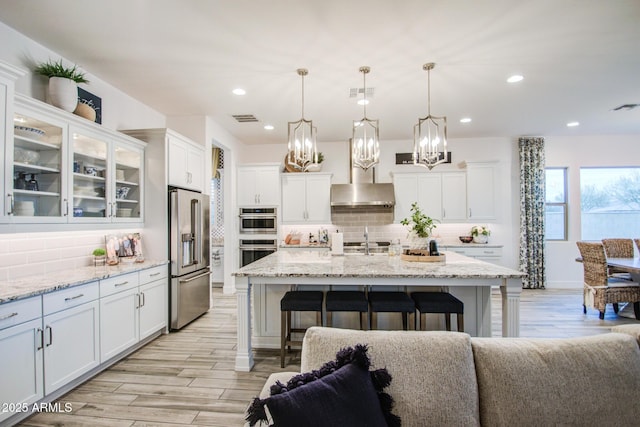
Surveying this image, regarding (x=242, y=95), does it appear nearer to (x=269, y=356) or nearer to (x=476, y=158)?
(x=269, y=356)

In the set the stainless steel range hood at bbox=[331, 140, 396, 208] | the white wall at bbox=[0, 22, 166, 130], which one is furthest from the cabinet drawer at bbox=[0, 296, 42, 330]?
the stainless steel range hood at bbox=[331, 140, 396, 208]

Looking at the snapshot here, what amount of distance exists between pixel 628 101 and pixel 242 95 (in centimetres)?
Result: 524

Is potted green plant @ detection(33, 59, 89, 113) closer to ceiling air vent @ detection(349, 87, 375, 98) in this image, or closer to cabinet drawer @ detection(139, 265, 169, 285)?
cabinet drawer @ detection(139, 265, 169, 285)

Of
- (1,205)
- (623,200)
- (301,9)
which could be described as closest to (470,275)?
(301,9)

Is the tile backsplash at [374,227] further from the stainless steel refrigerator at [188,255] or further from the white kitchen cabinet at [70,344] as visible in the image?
the white kitchen cabinet at [70,344]

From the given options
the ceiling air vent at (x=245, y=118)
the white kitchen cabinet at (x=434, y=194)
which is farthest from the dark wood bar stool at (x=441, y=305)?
the ceiling air vent at (x=245, y=118)

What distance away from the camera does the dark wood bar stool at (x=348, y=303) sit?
2.59m

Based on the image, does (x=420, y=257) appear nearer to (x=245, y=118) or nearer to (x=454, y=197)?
(x=454, y=197)

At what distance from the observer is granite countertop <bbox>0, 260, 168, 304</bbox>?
2.00 meters

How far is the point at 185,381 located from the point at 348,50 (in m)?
3.31

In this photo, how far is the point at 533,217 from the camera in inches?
226

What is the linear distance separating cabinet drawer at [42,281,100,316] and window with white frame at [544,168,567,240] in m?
7.30

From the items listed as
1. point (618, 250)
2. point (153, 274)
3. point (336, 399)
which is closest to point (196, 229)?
point (153, 274)

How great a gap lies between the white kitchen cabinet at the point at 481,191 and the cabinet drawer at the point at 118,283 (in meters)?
5.37
